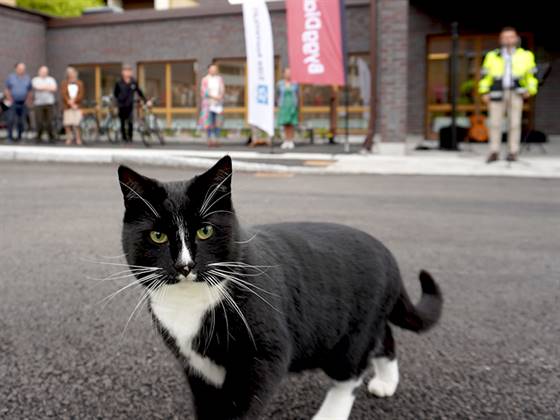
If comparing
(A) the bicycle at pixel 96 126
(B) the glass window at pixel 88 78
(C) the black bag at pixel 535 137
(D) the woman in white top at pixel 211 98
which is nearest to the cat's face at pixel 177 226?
(D) the woman in white top at pixel 211 98

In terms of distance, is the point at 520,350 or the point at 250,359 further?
the point at 520,350

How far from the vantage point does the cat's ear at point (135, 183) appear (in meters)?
1.71

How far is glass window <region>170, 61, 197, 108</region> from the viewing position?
2250 centimetres

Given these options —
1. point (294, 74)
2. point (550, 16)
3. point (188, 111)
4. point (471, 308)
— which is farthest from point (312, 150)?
point (471, 308)

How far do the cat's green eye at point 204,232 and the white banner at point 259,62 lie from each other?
37.9ft

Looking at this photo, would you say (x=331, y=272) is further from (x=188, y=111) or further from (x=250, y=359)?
(x=188, y=111)

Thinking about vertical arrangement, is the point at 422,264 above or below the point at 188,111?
below

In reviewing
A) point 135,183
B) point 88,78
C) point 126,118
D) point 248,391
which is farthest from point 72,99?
point 248,391

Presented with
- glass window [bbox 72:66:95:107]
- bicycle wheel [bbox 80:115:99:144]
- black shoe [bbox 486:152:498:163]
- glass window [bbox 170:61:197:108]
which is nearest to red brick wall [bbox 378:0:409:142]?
black shoe [bbox 486:152:498:163]

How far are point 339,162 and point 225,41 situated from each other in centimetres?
1099

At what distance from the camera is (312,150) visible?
15844mm

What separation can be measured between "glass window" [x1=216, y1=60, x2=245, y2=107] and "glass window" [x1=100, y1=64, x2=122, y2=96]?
13.7ft

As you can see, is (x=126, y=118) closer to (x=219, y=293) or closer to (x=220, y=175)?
(x=220, y=175)

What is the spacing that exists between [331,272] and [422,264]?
2.52 metres
